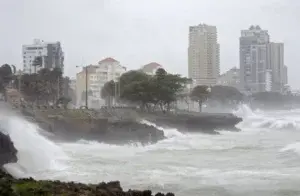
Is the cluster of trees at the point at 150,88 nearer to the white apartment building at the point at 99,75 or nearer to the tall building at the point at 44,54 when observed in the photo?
the tall building at the point at 44,54

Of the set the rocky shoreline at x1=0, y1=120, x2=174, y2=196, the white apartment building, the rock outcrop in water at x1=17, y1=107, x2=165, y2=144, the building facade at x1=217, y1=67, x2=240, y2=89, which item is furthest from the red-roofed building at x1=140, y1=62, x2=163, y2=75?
the rocky shoreline at x1=0, y1=120, x2=174, y2=196

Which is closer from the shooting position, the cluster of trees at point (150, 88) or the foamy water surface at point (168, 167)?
the foamy water surface at point (168, 167)

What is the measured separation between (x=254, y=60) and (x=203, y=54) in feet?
88.2

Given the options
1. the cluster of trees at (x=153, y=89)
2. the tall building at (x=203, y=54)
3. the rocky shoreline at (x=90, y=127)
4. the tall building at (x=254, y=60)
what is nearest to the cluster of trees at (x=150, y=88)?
the cluster of trees at (x=153, y=89)

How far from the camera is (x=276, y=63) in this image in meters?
152

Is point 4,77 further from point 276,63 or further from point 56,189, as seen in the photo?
point 276,63

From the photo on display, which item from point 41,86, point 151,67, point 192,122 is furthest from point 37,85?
point 151,67

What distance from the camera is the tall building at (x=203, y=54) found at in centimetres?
12519

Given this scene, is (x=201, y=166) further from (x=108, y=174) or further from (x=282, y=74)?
(x=282, y=74)

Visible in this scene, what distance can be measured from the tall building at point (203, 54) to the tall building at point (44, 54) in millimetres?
42004

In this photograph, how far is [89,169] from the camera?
20484 millimetres

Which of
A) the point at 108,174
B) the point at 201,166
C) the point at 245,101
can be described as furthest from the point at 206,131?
the point at 245,101

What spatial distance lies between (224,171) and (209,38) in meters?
107

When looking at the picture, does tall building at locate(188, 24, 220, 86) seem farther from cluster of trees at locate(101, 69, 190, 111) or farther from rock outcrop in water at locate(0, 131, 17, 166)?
rock outcrop in water at locate(0, 131, 17, 166)
